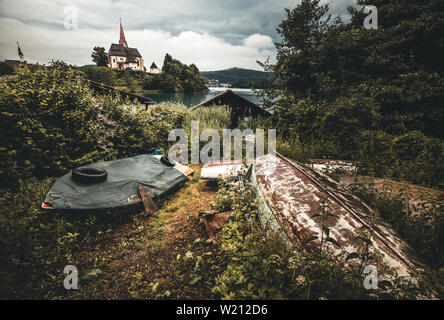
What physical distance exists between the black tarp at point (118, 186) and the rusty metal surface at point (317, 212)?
271 centimetres

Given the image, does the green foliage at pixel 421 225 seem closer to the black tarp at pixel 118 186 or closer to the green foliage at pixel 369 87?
the green foliage at pixel 369 87

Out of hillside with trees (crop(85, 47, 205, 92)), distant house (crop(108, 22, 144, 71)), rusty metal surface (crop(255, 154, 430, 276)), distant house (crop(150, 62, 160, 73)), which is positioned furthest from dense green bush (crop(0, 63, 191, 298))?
distant house (crop(150, 62, 160, 73))

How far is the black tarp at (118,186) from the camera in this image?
10.9 ft

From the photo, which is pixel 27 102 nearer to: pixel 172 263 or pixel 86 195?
pixel 86 195

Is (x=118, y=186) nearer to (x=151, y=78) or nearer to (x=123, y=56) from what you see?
(x=151, y=78)

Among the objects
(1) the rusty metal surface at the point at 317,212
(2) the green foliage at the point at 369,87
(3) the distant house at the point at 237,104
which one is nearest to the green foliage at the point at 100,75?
(3) the distant house at the point at 237,104

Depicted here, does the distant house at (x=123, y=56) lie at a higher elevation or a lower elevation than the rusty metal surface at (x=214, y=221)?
higher

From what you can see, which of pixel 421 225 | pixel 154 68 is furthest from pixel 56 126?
pixel 154 68

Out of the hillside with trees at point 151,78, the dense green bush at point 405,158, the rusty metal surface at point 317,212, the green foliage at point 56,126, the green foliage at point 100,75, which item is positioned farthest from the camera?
the hillside with trees at point 151,78

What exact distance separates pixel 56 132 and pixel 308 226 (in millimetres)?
6248

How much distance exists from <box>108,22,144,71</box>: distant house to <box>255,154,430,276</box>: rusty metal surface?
92.8 metres

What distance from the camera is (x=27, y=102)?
419 centimetres

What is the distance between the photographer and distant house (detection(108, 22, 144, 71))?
74.2 metres
